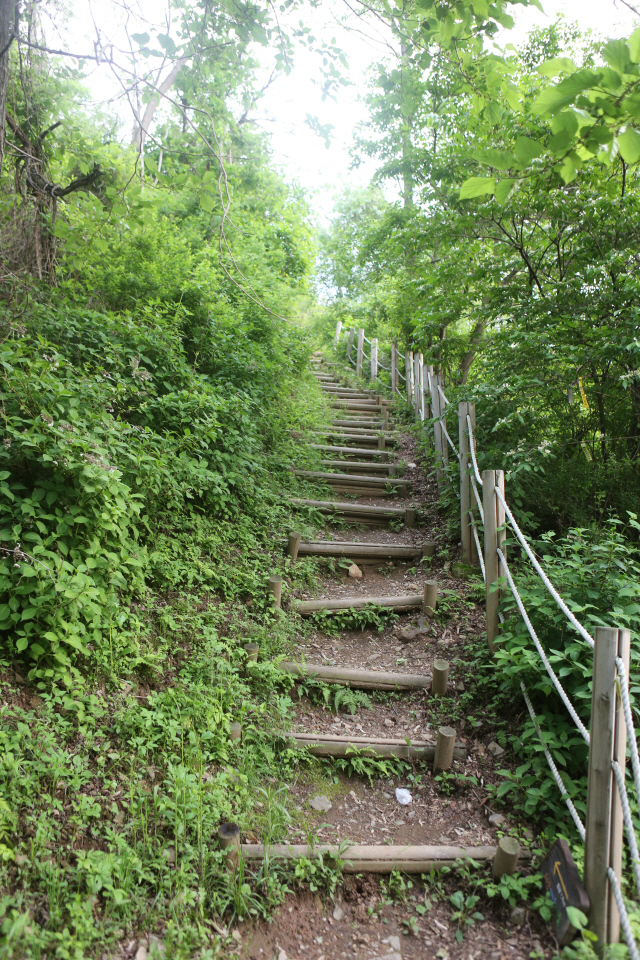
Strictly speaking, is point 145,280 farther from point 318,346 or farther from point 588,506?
point 318,346

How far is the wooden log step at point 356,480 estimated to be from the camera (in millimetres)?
6527

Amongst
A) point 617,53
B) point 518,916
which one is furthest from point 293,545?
point 617,53

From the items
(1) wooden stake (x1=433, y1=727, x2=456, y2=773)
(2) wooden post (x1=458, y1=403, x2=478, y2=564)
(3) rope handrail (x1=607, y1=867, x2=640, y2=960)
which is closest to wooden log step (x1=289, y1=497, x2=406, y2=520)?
(2) wooden post (x1=458, y1=403, x2=478, y2=564)

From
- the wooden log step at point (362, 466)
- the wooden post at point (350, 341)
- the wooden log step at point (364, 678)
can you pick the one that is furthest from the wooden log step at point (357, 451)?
the wooden post at point (350, 341)

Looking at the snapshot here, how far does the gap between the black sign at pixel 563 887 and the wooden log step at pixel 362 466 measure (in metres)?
5.13

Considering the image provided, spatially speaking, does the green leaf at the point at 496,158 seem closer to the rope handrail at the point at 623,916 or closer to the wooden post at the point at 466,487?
the rope handrail at the point at 623,916

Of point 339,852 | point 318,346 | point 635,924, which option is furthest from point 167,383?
point 318,346

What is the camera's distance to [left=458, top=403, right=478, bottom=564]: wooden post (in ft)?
15.5

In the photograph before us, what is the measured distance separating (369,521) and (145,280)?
3975 mm

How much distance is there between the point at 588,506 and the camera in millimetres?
4371

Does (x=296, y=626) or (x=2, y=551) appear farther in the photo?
(x=296, y=626)

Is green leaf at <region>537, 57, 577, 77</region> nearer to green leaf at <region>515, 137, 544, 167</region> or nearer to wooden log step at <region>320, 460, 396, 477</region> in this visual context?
green leaf at <region>515, 137, 544, 167</region>

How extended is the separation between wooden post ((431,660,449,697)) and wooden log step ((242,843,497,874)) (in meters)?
1.05

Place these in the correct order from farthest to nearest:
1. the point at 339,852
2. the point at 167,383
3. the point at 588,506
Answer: the point at 167,383, the point at 588,506, the point at 339,852
